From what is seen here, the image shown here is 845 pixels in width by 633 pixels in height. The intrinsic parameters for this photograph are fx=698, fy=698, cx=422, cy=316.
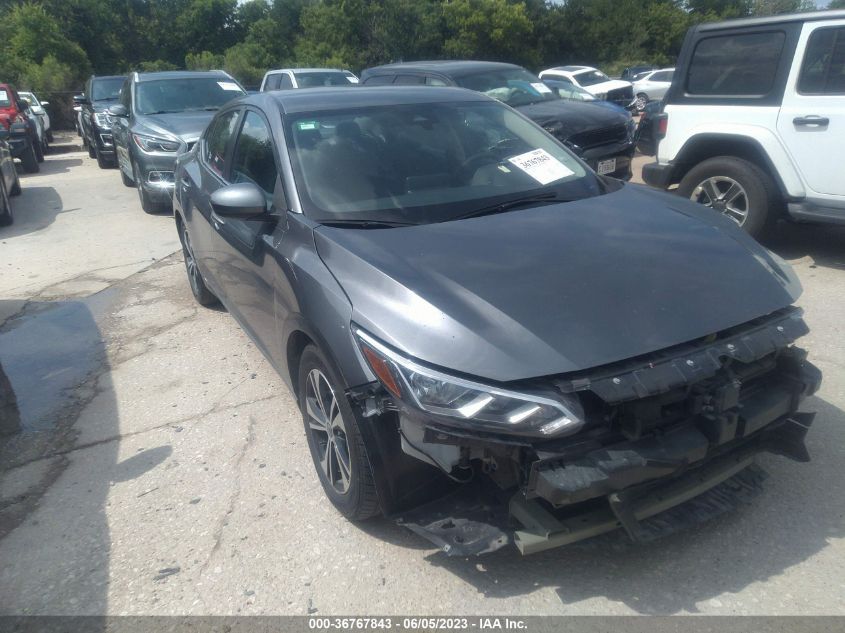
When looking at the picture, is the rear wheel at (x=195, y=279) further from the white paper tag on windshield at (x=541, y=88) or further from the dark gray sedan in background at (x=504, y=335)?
the white paper tag on windshield at (x=541, y=88)

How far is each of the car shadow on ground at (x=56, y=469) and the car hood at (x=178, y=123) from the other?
13.9 feet

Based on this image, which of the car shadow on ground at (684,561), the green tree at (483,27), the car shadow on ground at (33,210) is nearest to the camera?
the car shadow on ground at (684,561)

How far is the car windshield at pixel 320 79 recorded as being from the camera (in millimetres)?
13164

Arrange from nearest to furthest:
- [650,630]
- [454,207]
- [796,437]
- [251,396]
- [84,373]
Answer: [650,630] → [796,437] → [454,207] → [251,396] → [84,373]

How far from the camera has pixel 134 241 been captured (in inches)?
340

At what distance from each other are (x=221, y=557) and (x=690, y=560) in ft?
6.29

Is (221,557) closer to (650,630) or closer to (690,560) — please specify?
(650,630)

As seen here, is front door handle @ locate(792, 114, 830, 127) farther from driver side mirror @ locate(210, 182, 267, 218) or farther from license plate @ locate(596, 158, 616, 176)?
driver side mirror @ locate(210, 182, 267, 218)

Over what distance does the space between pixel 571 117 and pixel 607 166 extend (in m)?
0.76

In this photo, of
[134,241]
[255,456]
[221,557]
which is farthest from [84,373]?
[134,241]

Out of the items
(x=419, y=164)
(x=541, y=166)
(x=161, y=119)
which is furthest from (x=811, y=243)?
(x=161, y=119)

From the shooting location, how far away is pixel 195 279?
19.5 ft

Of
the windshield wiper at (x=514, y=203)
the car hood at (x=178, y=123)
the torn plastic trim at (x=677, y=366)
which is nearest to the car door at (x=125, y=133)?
the car hood at (x=178, y=123)

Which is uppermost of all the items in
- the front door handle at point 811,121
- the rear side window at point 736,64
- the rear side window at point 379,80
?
the rear side window at point 736,64
